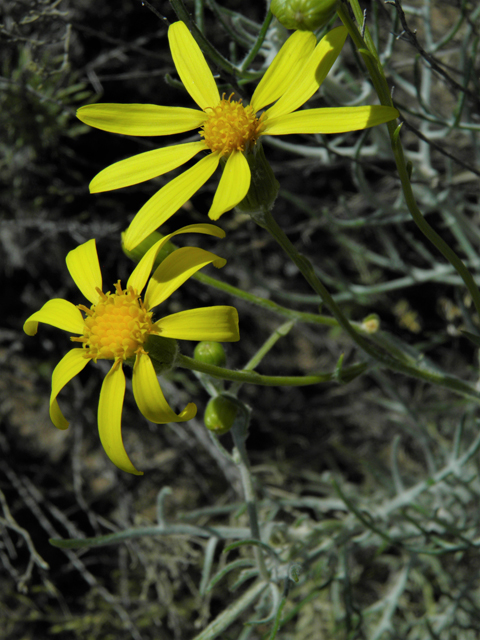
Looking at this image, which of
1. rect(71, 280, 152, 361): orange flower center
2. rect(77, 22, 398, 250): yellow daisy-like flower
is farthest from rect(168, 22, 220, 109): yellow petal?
rect(71, 280, 152, 361): orange flower center

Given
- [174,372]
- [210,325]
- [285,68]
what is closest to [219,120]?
[285,68]

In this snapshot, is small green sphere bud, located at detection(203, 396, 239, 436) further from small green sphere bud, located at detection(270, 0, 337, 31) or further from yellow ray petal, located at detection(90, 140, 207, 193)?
small green sphere bud, located at detection(270, 0, 337, 31)

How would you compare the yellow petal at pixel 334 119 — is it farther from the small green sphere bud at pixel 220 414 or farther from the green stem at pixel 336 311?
the small green sphere bud at pixel 220 414

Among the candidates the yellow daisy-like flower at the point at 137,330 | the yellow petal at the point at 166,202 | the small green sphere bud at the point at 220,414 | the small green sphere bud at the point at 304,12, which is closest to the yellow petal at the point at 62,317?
the yellow daisy-like flower at the point at 137,330

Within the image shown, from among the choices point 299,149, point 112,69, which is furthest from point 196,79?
point 112,69

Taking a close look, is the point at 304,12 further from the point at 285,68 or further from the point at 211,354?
the point at 211,354

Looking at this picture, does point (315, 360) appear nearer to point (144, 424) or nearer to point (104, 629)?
point (144, 424)
